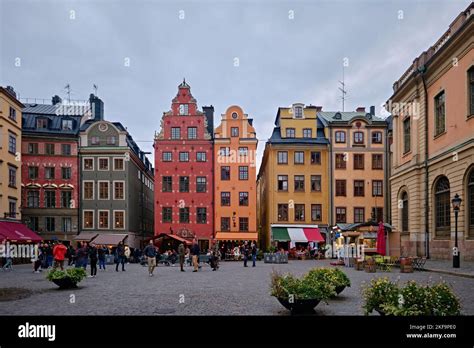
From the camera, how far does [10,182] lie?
41.2 meters

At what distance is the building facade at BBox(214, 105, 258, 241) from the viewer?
4994 centimetres

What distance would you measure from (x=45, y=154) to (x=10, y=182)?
345 inches

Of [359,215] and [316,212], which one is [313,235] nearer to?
[316,212]

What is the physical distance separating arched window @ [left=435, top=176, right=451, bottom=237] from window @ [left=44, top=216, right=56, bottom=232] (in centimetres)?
3832

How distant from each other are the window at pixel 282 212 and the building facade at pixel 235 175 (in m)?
2.73

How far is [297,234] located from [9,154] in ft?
97.0

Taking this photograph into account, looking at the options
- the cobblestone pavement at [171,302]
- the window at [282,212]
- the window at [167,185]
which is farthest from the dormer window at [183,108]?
the cobblestone pavement at [171,302]

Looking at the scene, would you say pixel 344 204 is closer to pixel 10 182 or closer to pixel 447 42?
pixel 447 42

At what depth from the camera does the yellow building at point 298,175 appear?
4944 centimetres

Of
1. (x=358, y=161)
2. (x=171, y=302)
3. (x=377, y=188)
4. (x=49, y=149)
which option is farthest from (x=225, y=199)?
(x=171, y=302)

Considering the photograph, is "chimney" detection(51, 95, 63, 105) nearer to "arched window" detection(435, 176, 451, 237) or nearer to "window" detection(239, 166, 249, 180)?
"window" detection(239, 166, 249, 180)

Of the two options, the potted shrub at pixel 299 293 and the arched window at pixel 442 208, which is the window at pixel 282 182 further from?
the potted shrub at pixel 299 293

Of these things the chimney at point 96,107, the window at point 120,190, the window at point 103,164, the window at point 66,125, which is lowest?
the window at point 120,190

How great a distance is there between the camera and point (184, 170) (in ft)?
165
